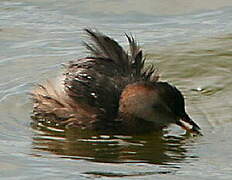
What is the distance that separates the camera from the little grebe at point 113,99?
9492 mm

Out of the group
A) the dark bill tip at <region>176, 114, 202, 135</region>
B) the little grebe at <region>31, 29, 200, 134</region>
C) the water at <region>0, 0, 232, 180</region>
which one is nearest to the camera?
the water at <region>0, 0, 232, 180</region>

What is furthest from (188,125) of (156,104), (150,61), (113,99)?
(150,61)

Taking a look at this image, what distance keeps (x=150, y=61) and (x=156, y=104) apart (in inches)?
80.4

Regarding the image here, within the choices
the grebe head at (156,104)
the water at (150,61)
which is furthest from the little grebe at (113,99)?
the water at (150,61)

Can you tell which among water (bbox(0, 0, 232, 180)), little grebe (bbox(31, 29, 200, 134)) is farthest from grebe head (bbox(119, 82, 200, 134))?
water (bbox(0, 0, 232, 180))

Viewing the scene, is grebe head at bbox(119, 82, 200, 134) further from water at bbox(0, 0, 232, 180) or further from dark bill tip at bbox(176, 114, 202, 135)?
water at bbox(0, 0, 232, 180)

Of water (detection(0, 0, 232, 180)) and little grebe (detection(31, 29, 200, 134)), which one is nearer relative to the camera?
water (detection(0, 0, 232, 180))

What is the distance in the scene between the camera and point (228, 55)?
11.6 m

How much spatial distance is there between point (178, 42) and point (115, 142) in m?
3.26

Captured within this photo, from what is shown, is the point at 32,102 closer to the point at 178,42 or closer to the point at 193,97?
the point at 193,97

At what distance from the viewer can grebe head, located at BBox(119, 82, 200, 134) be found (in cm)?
938

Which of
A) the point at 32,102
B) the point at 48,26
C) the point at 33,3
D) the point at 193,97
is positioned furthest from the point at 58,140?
the point at 33,3

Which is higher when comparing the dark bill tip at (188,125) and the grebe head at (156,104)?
the grebe head at (156,104)

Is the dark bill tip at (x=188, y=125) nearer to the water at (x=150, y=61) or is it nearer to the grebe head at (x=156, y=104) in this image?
the grebe head at (x=156, y=104)
